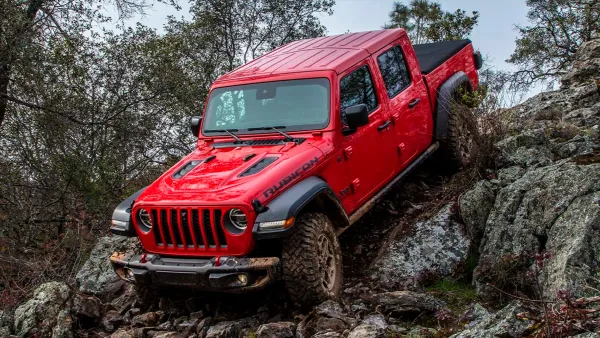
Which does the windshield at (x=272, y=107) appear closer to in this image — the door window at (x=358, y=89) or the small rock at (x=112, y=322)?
the door window at (x=358, y=89)

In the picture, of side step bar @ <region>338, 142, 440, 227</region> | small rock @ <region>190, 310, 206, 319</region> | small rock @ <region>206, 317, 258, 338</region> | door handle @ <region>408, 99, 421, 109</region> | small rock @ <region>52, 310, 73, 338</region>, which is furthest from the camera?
door handle @ <region>408, 99, 421, 109</region>

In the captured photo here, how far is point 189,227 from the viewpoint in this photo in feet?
16.8

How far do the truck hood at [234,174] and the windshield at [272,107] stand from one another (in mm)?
306

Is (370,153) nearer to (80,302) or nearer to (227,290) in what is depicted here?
(227,290)

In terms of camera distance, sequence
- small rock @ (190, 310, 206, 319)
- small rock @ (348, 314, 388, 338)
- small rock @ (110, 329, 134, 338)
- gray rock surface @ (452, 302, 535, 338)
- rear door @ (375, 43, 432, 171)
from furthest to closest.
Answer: rear door @ (375, 43, 432, 171) < small rock @ (190, 310, 206, 319) < small rock @ (110, 329, 134, 338) < small rock @ (348, 314, 388, 338) < gray rock surface @ (452, 302, 535, 338)

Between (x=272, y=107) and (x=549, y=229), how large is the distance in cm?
280

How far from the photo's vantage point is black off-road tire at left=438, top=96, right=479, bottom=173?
24.4ft

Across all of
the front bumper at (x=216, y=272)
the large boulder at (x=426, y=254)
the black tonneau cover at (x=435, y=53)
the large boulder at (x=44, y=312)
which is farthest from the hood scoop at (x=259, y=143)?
the black tonneau cover at (x=435, y=53)

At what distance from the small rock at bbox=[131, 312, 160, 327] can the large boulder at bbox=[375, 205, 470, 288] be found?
2.15 metres

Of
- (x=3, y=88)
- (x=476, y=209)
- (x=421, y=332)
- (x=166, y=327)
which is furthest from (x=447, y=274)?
(x=3, y=88)

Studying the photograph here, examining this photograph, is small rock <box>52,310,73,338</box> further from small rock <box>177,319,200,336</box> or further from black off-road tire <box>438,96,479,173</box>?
black off-road tire <box>438,96,479,173</box>

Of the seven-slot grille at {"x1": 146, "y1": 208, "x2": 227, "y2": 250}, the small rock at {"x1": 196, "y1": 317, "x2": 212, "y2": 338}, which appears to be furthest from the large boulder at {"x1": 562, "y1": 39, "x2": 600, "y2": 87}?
the small rock at {"x1": 196, "y1": 317, "x2": 212, "y2": 338}

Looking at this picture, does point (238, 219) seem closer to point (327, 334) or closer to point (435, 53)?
point (327, 334)

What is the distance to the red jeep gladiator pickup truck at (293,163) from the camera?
198 inches
